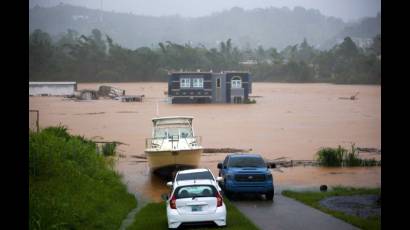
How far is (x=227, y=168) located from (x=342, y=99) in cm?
8310

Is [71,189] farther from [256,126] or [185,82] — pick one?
[185,82]

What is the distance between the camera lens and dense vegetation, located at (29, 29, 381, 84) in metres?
107

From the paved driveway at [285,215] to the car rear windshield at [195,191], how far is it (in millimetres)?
1272

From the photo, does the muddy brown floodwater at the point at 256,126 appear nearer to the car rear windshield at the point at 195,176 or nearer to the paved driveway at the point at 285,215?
the paved driveway at the point at 285,215

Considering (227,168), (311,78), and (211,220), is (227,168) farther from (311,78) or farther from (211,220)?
(311,78)

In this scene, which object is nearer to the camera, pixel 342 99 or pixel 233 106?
pixel 233 106

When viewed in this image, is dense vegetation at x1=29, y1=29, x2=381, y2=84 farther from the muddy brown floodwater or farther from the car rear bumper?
the car rear bumper

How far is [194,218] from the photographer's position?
1351 cm

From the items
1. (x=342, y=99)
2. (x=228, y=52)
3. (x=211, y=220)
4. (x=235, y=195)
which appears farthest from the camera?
(x=228, y=52)

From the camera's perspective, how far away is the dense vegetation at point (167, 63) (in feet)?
351

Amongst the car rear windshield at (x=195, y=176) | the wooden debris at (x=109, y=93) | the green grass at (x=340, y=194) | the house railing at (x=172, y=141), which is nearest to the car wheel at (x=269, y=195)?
the green grass at (x=340, y=194)

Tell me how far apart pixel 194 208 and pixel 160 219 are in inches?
86.1
